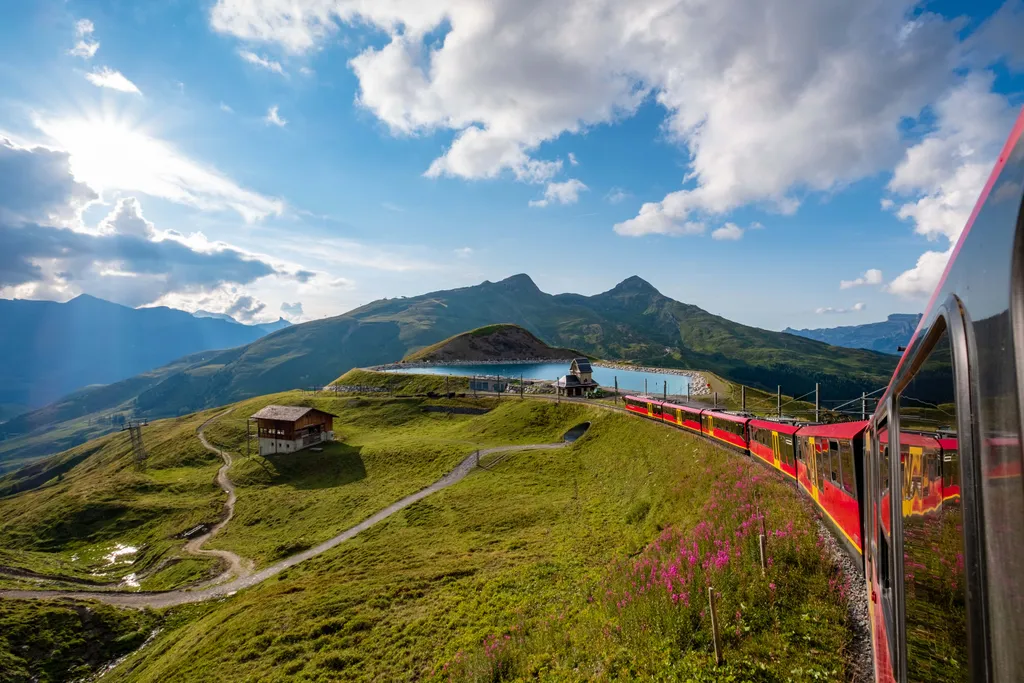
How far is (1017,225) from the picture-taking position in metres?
2.50

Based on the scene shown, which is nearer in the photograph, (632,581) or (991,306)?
(991,306)

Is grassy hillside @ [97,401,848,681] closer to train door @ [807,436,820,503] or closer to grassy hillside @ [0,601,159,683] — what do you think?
train door @ [807,436,820,503]

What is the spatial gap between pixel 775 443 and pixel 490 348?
454 feet

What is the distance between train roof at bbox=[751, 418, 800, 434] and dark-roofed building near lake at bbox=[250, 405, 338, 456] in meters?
61.5

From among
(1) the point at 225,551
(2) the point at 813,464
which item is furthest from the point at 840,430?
(1) the point at 225,551

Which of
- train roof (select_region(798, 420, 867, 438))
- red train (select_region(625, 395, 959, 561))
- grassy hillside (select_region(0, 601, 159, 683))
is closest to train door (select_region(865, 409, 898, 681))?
red train (select_region(625, 395, 959, 561))

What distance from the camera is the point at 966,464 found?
3342mm

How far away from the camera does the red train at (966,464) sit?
260 cm

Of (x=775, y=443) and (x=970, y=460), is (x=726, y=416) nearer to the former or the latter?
(x=775, y=443)

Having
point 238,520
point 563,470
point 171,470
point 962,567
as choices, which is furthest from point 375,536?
point 171,470

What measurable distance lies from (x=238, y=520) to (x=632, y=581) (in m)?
46.1

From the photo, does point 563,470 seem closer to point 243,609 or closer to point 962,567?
point 243,609

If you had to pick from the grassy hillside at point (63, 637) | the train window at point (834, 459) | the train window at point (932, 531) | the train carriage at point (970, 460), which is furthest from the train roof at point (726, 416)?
the grassy hillside at point (63, 637)

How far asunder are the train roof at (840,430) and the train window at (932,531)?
6810 mm
